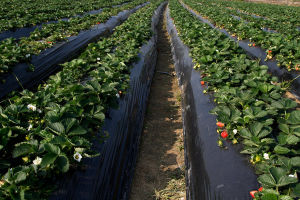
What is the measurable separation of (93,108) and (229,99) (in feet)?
6.10

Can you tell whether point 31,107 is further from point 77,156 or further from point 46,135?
point 77,156

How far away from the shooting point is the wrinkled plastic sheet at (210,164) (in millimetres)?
1782

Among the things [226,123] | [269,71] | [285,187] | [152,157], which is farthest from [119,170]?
[269,71]

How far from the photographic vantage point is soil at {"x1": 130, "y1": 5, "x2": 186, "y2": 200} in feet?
8.71

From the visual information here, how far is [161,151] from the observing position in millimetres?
3291

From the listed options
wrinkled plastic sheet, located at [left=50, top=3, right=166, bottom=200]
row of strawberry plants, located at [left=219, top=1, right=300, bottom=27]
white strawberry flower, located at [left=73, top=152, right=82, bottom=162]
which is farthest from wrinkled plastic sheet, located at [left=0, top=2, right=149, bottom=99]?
row of strawberry plants, located at [left=219, top=1, right=300, bottom=27]

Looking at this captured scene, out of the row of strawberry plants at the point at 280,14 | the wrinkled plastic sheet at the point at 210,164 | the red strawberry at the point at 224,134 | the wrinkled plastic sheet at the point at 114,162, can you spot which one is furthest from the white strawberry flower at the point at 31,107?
the row of strawberry plants at the point at 280,14

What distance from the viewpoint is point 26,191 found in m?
1.43

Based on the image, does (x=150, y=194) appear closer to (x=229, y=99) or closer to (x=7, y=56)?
(x=229, y=99)

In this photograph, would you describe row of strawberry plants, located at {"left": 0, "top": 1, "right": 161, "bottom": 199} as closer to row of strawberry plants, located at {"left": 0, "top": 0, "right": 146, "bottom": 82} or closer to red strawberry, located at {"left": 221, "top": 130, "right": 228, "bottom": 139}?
red strawberry, located at {"left": 221, "top": 130, "right": 228, "bottom": 139}

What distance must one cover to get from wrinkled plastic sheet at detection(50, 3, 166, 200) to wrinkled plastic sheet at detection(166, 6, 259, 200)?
0.85 m

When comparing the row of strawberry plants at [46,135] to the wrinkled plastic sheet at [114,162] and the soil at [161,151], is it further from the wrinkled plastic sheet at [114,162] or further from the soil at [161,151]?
the soil at [161,151]

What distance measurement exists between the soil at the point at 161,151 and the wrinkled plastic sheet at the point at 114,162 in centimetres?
23

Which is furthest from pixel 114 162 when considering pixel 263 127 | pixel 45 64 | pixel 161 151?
pixel 45 64
